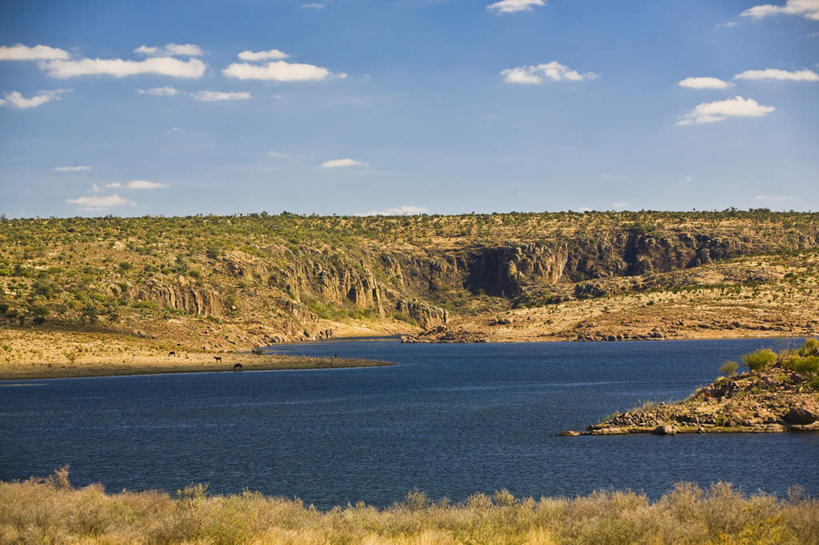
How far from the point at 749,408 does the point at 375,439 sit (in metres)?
19.4

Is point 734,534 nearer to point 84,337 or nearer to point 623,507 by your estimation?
point 623,507

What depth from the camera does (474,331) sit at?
158 metres

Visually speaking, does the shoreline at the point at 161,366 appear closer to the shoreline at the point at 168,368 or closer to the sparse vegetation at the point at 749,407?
the shoreline at the point at 168,368

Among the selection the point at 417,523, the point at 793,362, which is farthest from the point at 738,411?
the point at 417,523

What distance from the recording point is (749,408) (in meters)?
45.5

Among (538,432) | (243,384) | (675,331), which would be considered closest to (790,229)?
(675,331)

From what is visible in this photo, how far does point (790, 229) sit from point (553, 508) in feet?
641

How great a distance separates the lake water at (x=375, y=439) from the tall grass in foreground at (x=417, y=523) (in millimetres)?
9256

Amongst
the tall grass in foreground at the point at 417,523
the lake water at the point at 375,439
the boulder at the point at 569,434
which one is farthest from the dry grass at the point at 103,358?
the tall grass in foreground at the point at 417,523

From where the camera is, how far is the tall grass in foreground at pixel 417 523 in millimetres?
19766

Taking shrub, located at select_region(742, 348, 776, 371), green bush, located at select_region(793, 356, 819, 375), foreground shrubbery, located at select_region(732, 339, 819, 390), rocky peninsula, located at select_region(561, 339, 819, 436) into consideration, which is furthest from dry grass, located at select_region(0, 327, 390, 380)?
green bush, located at select_region(793, 356, 819, 375)

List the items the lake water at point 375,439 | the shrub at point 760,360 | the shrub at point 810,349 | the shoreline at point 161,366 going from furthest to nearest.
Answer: the shoreline at point 161,366 < the shrub at point 760,360 < the shrub at point 810,349 < the lake water at point 375,439

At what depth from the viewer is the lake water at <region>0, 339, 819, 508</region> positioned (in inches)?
1368

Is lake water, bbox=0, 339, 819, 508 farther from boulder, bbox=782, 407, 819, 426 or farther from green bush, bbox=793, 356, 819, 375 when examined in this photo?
green bush, bbox=793, 356, 819, 375
